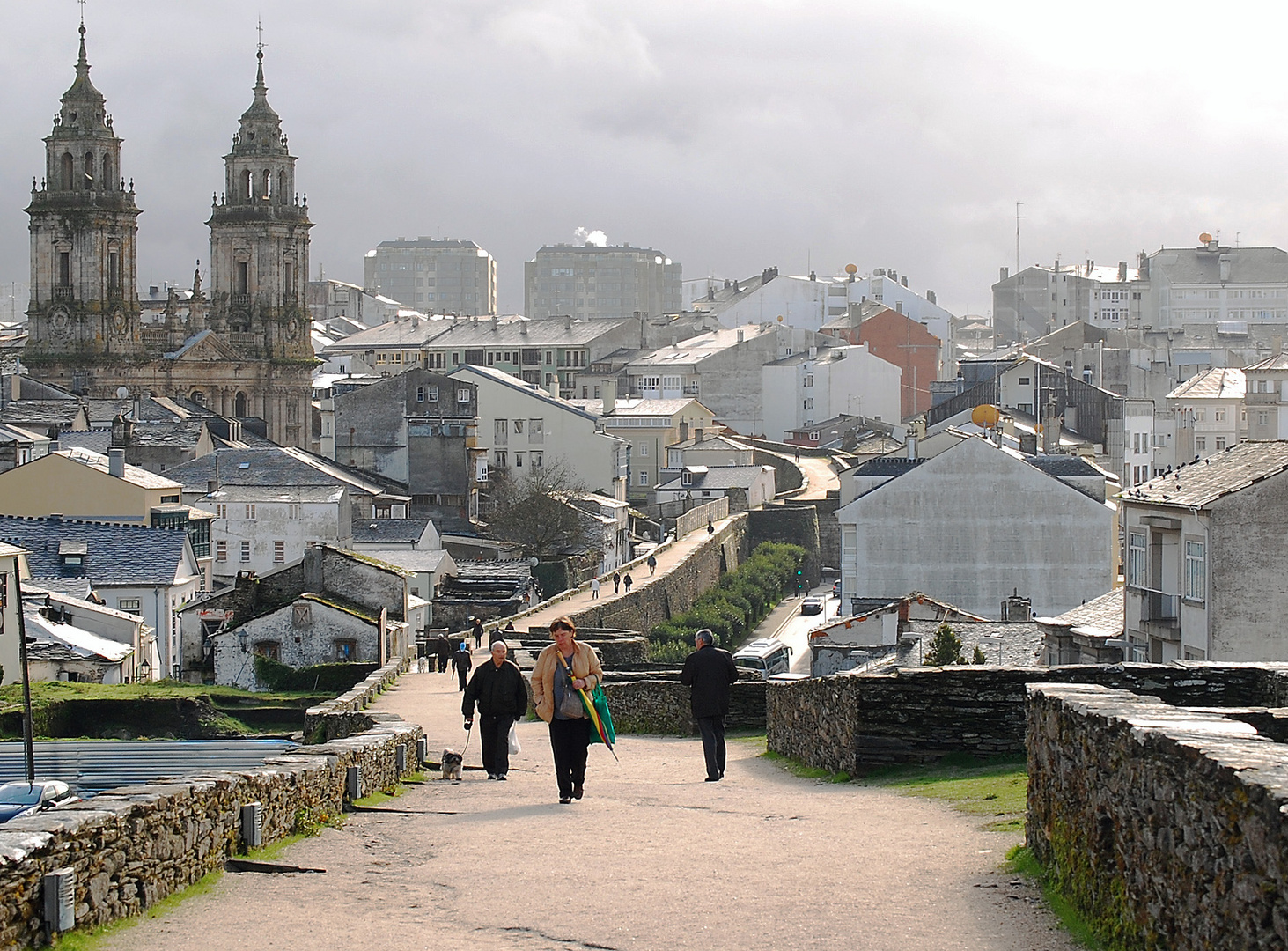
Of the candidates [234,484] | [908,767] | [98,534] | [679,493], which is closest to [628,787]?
[908,767]

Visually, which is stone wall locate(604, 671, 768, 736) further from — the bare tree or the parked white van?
the bare tree

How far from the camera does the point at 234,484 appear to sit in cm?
6619

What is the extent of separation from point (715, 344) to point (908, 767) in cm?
11170

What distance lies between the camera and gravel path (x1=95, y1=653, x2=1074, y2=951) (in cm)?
816

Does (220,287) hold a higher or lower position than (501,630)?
higher

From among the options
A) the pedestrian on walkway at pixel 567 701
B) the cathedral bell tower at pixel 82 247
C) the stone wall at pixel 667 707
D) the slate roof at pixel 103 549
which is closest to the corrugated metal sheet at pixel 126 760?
the pedestrian on walkway at pixel 567 701

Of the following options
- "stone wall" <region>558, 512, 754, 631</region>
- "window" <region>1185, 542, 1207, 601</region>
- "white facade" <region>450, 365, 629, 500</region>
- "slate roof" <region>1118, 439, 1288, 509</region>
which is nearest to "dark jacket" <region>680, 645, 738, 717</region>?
"window" <region>1185, 542, 1207, 601</region>

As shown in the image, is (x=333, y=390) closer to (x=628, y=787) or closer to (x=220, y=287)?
(x=220, y=287)

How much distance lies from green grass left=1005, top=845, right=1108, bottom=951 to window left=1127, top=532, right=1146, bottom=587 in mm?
17841

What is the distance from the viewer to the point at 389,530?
66.9 meters

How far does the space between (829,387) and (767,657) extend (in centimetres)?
7140

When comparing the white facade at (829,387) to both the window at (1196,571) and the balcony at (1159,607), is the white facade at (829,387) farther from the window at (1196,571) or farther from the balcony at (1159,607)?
the window at (1196,571)

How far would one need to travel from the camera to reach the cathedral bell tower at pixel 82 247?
101625 millimetres

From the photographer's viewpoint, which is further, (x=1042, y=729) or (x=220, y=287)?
(x=220, y=287)
